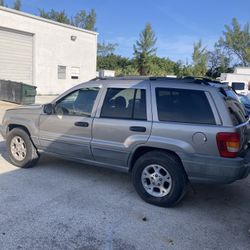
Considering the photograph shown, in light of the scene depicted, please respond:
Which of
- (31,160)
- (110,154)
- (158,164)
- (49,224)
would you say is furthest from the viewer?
(31,160)

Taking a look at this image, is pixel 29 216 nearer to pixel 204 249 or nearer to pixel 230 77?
pixel 204 249

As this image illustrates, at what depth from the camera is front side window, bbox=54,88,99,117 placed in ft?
16.3

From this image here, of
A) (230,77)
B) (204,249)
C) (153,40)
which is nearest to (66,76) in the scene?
(230,77)

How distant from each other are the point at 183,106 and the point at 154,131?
0.52m

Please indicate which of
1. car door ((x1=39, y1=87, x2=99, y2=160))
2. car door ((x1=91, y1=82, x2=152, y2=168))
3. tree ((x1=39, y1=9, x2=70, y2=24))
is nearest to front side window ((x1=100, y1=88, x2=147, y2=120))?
car door ((x1=91, y1=82, x2=152, y2=168))

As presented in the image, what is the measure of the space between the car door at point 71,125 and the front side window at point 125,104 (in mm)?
259

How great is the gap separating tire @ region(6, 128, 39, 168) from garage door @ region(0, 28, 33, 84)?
15011mm

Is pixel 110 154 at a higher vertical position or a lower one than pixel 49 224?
higher

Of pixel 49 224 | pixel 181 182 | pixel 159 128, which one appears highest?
pixel 159 128

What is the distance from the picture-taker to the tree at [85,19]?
60.8 metres

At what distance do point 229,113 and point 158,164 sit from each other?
3.84 ft

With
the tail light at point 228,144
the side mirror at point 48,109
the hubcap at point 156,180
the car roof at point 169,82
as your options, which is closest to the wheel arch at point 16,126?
the side mirror at point 48,109

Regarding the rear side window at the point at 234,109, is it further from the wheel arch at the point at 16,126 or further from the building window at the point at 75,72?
the building window at the point at 75,72

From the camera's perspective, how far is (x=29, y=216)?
12.6 feet
